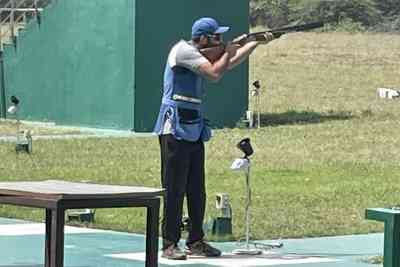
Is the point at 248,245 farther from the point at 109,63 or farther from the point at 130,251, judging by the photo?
the point at 109,63

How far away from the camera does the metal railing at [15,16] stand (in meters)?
25.6

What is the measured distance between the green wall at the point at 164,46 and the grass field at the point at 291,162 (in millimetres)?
930

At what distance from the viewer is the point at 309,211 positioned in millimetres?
12578

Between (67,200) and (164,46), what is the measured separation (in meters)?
17.4

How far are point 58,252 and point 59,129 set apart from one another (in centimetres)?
1751

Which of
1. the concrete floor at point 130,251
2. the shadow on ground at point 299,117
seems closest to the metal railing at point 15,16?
the shadow on ground at point 299,117

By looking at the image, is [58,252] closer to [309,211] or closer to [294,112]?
[309,211]

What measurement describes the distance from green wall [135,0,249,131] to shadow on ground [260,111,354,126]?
39.8 inches

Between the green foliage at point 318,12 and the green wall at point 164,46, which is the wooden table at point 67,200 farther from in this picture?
the green foliage at point 318,12

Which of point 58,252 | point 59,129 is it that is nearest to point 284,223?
point 58,252

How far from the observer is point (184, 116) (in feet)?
30.7

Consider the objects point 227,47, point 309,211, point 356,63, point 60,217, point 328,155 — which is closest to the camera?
point 60,217

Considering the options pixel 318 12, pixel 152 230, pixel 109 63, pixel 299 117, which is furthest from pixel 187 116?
pixel 318 12

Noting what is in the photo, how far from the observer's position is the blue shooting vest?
30.6 feet
